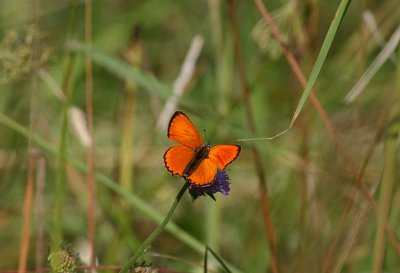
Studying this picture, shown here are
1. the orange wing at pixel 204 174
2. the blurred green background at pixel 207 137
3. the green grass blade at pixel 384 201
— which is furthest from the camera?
the blurred green background at pixel 207 137

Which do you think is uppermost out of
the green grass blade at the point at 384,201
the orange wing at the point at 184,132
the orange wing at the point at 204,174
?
the green grass blade at the point at 384,201

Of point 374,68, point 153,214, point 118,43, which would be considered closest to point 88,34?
point 153,214

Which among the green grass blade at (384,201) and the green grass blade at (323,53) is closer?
the green grass blade at (323,53)

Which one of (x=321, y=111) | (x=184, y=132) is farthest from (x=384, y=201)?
(x=184, y=132)

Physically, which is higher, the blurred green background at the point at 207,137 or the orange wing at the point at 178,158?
the blurred green background at the point at 207,137

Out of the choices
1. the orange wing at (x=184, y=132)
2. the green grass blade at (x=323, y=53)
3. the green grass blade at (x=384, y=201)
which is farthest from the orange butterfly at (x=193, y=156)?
the green grass blade at (x=384, y=201)

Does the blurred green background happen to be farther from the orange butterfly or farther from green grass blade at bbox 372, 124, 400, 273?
the orange butterfly

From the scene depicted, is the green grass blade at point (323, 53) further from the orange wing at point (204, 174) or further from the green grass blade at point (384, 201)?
the green grass blade at point (384, 201)

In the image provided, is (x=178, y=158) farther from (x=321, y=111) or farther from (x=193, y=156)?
(x=321, y=111)

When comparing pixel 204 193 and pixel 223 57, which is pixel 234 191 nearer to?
pixel 223 57
